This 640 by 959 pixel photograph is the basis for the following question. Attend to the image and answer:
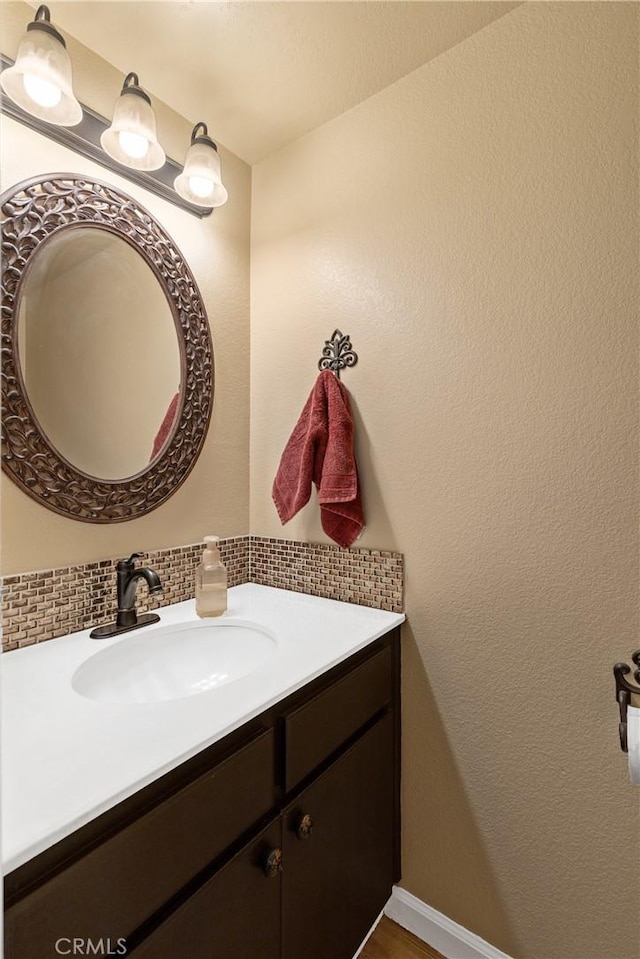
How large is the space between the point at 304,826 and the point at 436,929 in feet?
2.28

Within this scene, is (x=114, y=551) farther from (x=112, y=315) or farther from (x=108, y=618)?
(x=112, y=315)

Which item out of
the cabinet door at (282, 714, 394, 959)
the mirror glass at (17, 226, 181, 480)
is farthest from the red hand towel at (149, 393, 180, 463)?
the cabinet door at (282, 714, 394, 959)

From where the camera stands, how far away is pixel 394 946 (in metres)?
1.27

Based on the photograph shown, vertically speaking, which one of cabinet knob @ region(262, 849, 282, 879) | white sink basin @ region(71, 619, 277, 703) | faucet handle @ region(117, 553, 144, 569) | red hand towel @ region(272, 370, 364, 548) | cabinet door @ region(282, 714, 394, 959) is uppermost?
red hand towel @ region(272, 370, 364, 548)

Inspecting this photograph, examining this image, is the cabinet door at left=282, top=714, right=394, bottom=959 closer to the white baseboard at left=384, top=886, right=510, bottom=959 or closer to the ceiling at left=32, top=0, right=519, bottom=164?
the white baseboard at left=384, top=886, right=510, bottom=959

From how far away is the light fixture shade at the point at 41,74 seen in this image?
0.97 m

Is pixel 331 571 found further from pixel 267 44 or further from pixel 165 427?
pixel 267 44

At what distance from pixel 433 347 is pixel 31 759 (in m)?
1.21

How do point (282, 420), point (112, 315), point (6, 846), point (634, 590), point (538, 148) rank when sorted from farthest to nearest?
point (282, 420) → point (112, 315) → point (538, 148) → point (634, 590) → point (6, 846)

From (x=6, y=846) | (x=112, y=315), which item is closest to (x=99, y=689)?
(x=6, y=846)

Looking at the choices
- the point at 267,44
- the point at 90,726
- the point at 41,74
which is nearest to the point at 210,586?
the point at 90,726

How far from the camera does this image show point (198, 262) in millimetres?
1491

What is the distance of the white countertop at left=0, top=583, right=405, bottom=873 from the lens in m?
0.60

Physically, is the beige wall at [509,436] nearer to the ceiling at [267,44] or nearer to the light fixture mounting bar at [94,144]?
the ceiling at [267,44]
